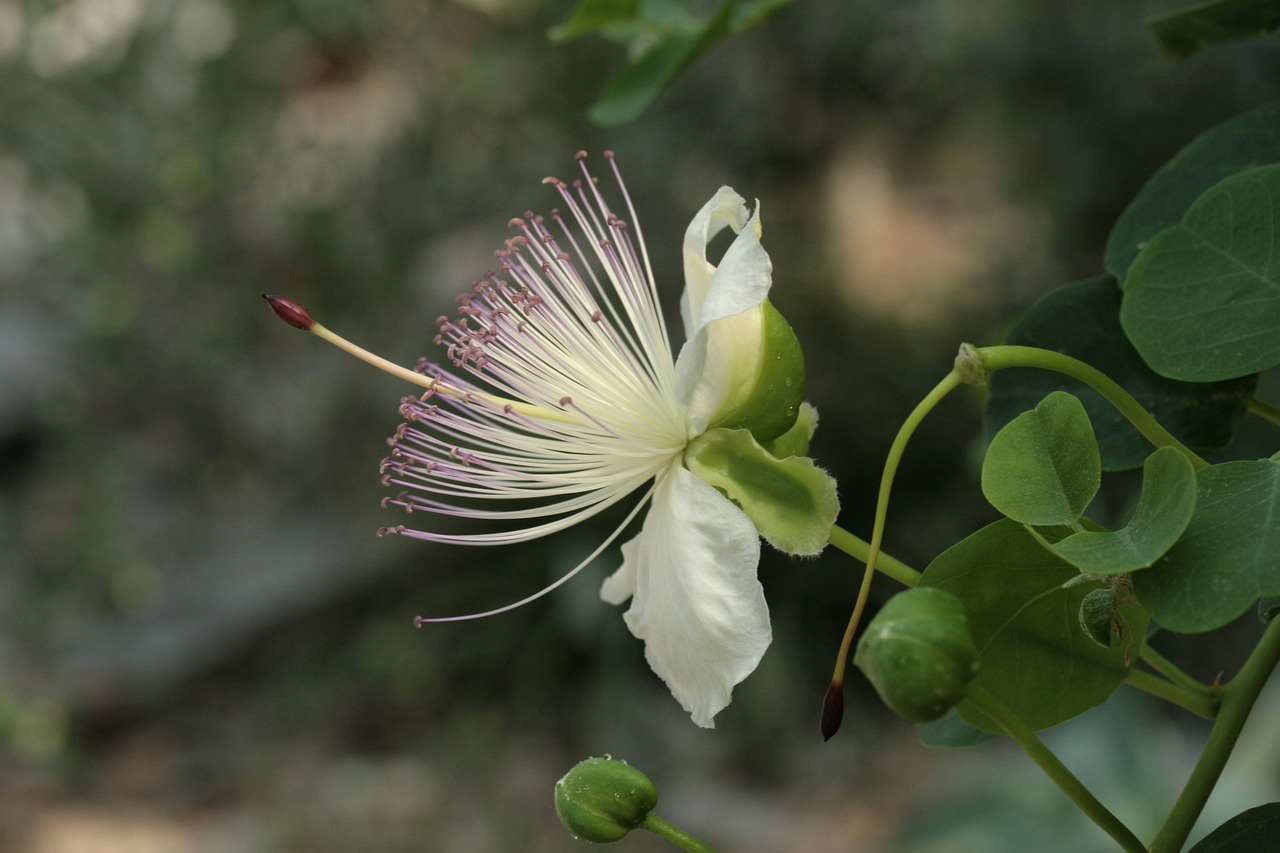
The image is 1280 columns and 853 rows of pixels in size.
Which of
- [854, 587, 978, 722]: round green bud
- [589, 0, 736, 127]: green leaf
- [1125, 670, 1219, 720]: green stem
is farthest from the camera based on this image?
[589, 0, 736, 127]: green leaf

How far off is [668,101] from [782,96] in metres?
0.44

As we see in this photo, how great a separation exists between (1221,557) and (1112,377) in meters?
0.30

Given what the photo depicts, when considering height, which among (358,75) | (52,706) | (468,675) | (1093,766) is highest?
(358,75)

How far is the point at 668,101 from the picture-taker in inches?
155

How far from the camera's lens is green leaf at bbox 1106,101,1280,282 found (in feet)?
2.48

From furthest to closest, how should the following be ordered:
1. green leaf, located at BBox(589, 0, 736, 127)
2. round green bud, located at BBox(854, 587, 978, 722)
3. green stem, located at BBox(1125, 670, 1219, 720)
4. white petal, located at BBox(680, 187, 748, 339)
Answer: green leaf, located at BBox(589, 0, 736, 127), white petal, located at BBox(680, 187, 748, 339), green stem, located at BBox(1125, 670, 1219, 720), round green bud, located at BBox(854, 587, 978, 722)

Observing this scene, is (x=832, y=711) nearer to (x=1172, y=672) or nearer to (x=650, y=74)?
(x=1172, y=672)

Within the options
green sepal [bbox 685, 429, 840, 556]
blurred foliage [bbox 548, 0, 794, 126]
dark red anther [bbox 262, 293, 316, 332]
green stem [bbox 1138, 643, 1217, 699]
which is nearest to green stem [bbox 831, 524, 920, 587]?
green sepal [bbox 685, 429, 840, 556]

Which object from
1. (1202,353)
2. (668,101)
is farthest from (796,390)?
(668,101)

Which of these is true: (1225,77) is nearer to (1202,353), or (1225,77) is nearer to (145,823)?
(1202,353)

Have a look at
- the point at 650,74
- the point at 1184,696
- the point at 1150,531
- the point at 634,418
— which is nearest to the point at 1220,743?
the point at 1184,696

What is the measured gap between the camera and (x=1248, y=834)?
0.58 m

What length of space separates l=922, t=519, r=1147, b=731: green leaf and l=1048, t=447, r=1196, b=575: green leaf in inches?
1.7

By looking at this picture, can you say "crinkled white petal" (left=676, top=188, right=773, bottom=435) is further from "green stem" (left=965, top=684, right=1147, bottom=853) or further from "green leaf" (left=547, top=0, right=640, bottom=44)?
"green leaf" (left=547, top=0, right=640, bottom=44)
